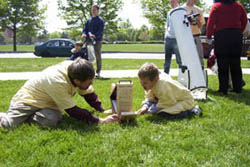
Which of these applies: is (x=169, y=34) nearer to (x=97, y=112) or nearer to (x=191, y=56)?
(x=191, y=56)

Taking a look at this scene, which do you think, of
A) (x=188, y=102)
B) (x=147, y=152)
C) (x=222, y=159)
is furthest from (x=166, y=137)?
(x=188, y=102)

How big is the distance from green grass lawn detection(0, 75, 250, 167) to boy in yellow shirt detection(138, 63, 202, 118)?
0.47 ft

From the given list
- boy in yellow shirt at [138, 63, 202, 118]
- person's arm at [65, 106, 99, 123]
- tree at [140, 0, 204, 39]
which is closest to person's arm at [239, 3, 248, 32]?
boy in yellow shirt at [138, 63, 202, 118]

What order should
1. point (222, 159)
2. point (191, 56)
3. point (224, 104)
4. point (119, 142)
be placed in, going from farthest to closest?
point (191, 56) → point (224, 104) → point (119, 142) → point (222, 159)

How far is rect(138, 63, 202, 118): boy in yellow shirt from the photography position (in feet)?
9.94

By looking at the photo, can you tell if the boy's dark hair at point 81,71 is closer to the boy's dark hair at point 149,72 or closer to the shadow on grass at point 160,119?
the boy's dark hair at point 149,72

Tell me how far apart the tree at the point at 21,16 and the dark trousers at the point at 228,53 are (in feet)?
96.0

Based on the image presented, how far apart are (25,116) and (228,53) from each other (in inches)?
150

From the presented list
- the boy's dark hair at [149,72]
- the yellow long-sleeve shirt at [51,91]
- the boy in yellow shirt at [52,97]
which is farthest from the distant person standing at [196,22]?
the yellow long-sleeve shirt at [51,91]

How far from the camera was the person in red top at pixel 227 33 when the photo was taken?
4758 millimetres

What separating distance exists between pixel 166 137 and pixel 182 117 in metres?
0.77

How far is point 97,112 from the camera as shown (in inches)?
140

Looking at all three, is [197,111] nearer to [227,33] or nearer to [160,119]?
[160,119]

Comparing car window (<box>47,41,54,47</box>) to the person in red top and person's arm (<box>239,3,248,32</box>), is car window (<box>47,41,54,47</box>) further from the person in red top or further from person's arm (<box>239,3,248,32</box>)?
person's arm (<box>239,3,248,32</box>)
